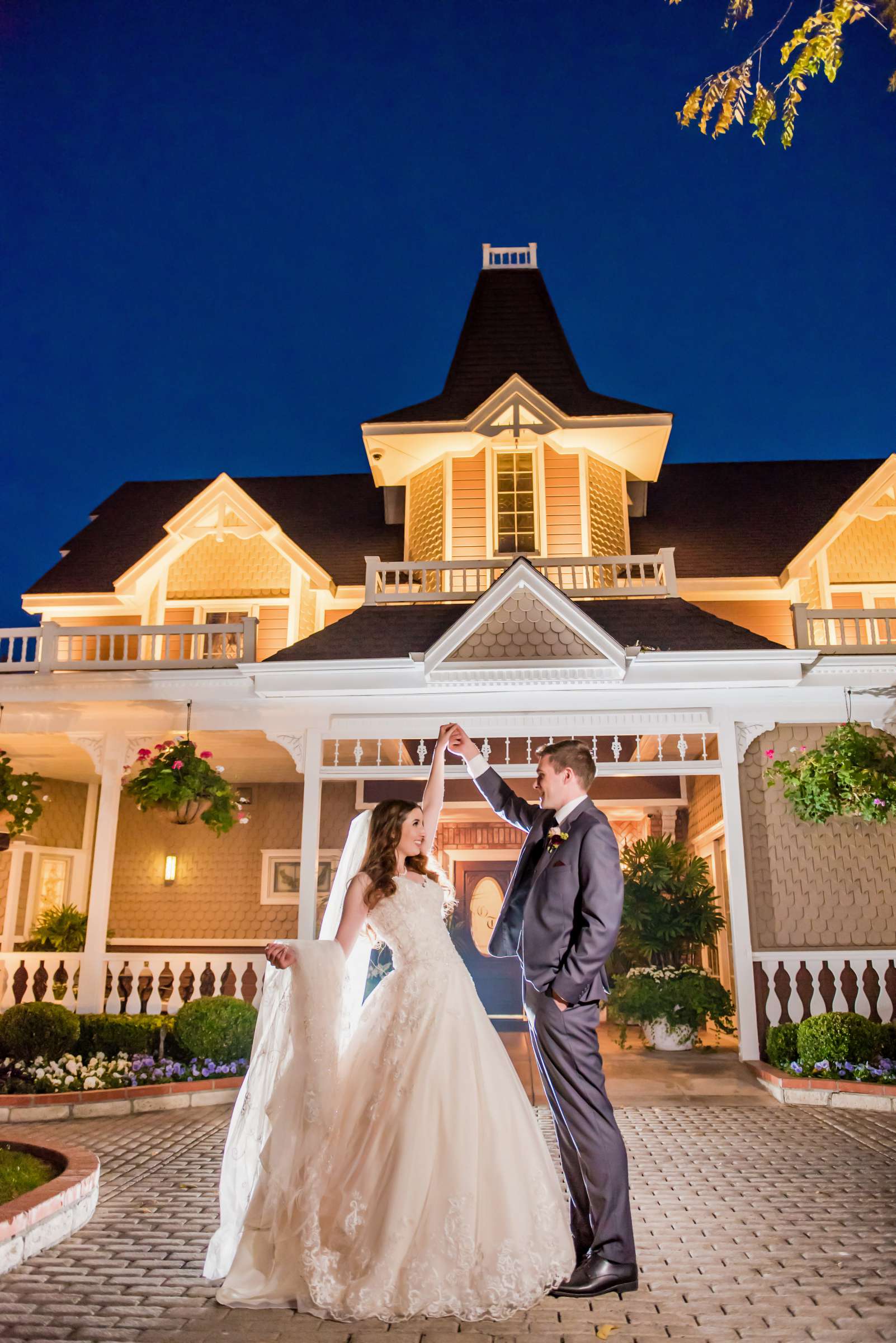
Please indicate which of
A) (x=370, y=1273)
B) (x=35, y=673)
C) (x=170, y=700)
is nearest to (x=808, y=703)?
(x=170, y=700)

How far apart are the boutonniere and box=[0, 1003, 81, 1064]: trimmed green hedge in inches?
279

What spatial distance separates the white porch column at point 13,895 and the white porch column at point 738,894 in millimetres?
10284

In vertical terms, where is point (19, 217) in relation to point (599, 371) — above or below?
below

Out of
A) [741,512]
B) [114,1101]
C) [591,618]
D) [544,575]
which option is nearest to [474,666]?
[591,618]

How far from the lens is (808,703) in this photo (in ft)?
34.8

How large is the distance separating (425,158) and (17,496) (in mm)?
62685

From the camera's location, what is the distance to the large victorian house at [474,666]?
10.4 m

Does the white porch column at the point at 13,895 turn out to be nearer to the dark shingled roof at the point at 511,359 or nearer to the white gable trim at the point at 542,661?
the white gable trim at the point at 542,661

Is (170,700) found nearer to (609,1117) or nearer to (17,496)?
(609,1117)

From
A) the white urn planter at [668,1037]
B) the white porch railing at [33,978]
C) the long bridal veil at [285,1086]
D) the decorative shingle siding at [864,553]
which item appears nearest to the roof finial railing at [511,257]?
the decorative shingle siding at [864,553]

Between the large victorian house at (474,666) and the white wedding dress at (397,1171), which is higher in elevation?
the large victorian house at (474,666)

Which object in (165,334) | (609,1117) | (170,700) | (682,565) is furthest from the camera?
(165,334)

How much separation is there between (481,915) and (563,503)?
22.3 feet

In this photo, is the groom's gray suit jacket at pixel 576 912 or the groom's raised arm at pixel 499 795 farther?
the groom's raised arm at pixel 499 795
